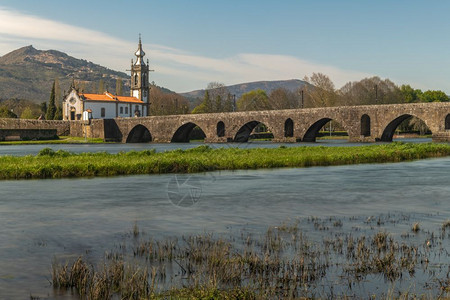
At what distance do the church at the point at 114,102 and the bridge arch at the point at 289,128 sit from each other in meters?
44.6

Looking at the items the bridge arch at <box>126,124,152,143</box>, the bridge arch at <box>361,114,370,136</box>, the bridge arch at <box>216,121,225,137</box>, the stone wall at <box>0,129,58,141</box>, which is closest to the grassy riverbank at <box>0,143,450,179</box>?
the bridge arch at <box>361,114,370,136</box>

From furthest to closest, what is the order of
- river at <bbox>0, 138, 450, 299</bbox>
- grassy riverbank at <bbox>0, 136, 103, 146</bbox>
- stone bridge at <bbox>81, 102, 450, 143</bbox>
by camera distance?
grassy riverbank at <bbox>0, 136, 103, 146</bbox> → stone bridge at <bbox>81, 102, 450, 143</bbox> → river at <bbox>0, 138, 450, 299</bbox>

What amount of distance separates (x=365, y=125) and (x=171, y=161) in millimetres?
52437

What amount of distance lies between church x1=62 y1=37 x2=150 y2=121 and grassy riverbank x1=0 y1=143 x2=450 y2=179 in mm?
79349

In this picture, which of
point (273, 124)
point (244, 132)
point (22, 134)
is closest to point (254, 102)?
point (244, 132)

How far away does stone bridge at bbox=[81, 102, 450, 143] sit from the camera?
71375 mm

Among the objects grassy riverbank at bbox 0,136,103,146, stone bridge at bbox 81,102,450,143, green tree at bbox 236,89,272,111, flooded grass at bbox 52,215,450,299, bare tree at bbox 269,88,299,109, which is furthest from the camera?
green tree at bbox 236,89,272,111

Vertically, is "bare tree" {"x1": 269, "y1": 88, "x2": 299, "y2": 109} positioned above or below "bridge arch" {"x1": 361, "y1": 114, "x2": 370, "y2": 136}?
above

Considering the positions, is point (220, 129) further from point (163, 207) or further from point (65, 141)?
point (163, 207)

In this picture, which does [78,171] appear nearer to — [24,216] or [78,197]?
[78,197]

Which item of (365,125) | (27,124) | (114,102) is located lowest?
(365,125)

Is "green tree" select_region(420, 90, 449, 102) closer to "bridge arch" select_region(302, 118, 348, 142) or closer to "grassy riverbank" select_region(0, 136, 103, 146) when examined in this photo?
"bridge arch" select_region(302, 118, 348, 142)

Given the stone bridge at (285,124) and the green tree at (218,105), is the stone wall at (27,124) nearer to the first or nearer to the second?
the stone bridge at (285,124)

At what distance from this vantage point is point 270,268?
10.1 meters
